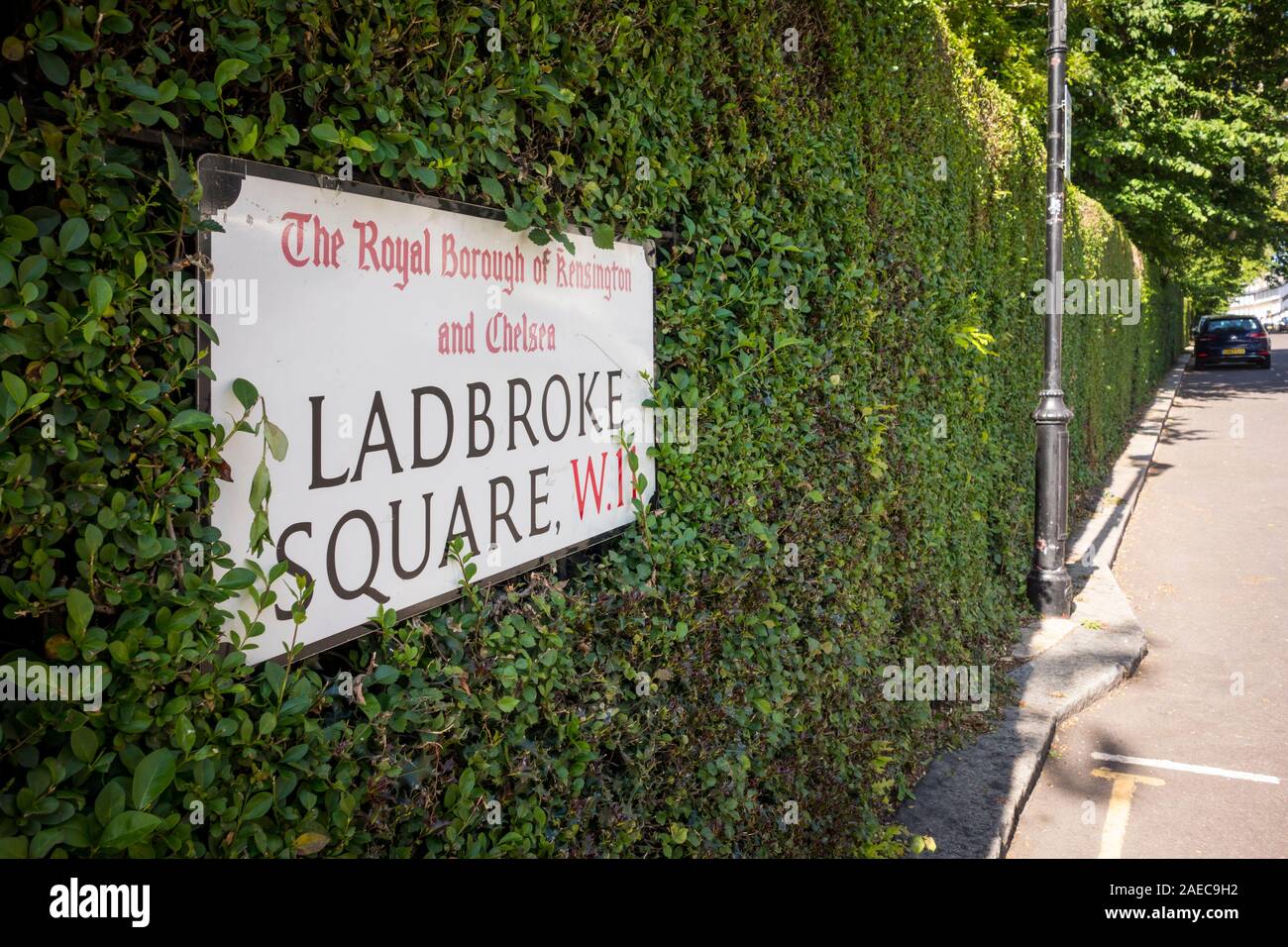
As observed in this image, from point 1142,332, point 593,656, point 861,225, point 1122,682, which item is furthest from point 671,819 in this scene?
point 1142,332

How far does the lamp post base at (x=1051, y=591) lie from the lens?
7.43 metres

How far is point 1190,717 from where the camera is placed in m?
5.96

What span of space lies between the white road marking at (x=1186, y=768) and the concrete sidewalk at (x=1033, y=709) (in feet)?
1.11

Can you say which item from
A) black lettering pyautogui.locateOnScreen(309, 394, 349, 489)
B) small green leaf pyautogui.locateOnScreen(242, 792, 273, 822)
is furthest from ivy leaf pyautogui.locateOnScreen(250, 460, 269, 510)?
small green leaf pyautogui.locateOnScreen(242, 792, 273, 822)

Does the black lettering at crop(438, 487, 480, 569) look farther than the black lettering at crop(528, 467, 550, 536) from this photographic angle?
No

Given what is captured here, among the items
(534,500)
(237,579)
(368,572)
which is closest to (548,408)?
(534,500)

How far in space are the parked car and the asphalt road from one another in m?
25.6

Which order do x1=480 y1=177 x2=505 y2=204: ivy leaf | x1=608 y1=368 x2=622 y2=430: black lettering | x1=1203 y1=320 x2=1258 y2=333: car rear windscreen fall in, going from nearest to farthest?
x1=480 y1=177 x2=505 y2=204: ivy leaf → x1=608 y1=368 x2=622 y2=430: black lettering → x1=1203 y1=320 x2=1258 y2=333: car rear windscreen

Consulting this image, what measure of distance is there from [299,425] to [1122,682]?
6382 mm

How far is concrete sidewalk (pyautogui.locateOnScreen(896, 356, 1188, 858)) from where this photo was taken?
14.0 feet

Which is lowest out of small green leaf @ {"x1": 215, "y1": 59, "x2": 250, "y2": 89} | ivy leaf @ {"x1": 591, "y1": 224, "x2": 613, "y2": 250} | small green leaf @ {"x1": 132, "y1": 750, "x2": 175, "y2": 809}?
small green leaf @ {"x1": 132, "y1": 750, "x2": 175, "y2": 809}

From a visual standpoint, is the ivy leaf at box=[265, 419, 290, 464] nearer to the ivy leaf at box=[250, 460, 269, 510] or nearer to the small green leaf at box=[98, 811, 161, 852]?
the ivy leaf at box=[250, 460, 269, 510]

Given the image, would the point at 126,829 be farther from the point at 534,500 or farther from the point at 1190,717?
the point at 1190,717

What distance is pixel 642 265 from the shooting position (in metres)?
2.68
